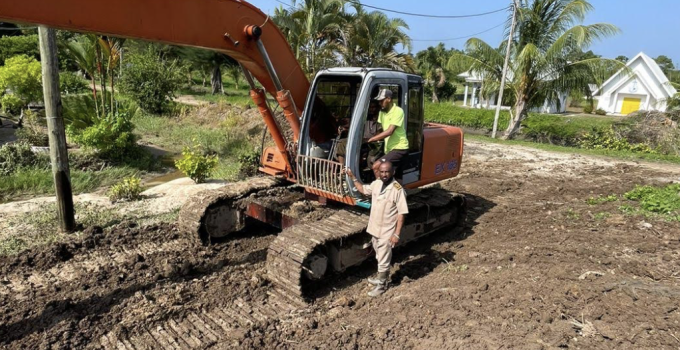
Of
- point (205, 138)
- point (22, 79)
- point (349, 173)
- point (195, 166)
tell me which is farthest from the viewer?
point (205, 138)

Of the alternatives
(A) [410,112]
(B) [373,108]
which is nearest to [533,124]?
Answer: (A) [410,112]

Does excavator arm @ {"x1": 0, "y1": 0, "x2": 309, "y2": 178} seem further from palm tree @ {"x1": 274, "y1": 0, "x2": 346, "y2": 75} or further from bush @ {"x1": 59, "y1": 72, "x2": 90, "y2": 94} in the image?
bush @ {"x1": 59, "y1": 72, "x2": 90, "y2": 94}

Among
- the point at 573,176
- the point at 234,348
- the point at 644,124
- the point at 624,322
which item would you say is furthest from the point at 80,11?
the point at 644,124

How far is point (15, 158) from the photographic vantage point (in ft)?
31.1

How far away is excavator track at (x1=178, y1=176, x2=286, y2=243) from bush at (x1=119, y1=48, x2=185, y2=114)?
15.7m

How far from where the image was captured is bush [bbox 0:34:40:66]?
86.2ft

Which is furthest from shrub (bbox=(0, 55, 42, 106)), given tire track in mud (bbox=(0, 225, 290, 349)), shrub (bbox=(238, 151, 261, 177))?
tire track in mud (bbox=(0, 225, 290, 349))

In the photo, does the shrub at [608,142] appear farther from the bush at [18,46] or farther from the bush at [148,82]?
the bush at [18,46]

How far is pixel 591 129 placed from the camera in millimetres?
18734

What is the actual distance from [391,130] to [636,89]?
131 ft

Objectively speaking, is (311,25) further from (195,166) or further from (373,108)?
(373,108)

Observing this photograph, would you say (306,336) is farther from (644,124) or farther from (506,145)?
(644,124)

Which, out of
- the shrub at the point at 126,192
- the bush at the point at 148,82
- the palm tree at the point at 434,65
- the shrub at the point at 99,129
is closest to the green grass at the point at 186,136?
the bush at the point at 148,82

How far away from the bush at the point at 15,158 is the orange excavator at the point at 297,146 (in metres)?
5.56
